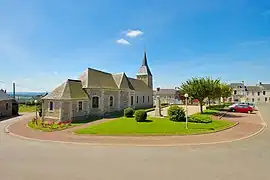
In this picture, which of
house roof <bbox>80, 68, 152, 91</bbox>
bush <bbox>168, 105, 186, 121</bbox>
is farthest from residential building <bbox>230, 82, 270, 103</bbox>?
bush <bbox>168, 105, 186, 121</bbox>

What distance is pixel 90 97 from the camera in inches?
1156

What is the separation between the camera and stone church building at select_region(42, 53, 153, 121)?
990 inches

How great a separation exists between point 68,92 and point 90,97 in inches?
164

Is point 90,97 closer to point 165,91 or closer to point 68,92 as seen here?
point 68,92

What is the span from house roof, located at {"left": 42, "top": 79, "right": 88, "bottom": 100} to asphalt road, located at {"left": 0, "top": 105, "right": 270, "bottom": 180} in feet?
37.8

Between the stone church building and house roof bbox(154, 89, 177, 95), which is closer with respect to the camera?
the stone church building

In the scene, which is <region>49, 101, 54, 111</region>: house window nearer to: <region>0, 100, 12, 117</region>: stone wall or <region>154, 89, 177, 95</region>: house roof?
<region>0, 100, 12, 117</region>: stone wall

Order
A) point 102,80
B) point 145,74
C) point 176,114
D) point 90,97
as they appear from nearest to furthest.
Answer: point 176,114 → point 90,97 → point 102,80 → point 145,74

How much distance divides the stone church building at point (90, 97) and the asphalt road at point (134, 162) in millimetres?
11109

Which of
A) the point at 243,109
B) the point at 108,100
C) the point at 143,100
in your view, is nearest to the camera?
the point at 108,100

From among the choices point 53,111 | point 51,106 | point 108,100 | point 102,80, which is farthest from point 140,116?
point 102,80

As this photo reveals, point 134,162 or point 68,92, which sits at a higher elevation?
point 68,92

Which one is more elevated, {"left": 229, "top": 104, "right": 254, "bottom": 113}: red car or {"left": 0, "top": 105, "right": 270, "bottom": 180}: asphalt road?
{"left": 229, "top": 104, "right": 254, "bottom": 113}: red car

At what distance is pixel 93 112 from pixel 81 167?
67.9 ft
